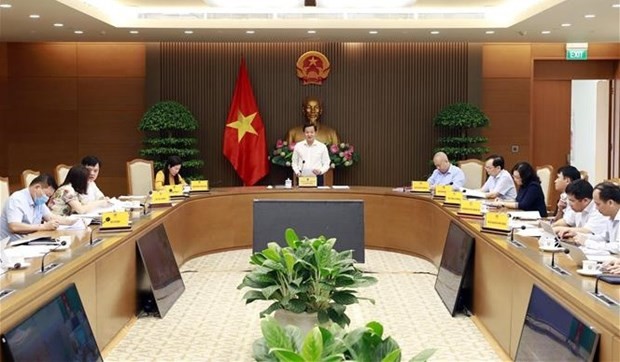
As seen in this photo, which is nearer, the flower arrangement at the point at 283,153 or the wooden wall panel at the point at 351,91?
the flower arrangement at the point at 283,153

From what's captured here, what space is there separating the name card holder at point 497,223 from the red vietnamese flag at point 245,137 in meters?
6.28

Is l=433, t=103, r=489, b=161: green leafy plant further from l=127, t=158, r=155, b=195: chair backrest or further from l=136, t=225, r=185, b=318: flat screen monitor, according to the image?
l=136, t=225, r=185, b=318: flat screen monitor

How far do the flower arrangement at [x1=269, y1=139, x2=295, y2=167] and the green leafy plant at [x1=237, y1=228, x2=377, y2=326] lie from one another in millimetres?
6973

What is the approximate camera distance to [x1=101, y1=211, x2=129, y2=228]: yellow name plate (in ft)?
16.8

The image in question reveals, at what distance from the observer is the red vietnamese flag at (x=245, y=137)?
1108cm

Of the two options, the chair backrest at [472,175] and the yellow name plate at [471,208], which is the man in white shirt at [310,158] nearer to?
the chair backrest at [472,175]

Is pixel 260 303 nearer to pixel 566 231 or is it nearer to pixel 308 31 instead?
pixel 566 231

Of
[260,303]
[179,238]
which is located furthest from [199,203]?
[260,303]

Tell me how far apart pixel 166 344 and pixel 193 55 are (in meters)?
7.06

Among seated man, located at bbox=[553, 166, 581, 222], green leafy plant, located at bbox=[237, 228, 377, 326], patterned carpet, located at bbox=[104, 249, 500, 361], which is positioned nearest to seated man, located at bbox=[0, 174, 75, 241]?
patterned carpet, located at bbox=[104, 249, 500, 361]

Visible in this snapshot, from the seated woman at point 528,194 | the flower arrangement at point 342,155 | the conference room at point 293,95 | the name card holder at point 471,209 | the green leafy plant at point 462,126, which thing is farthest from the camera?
the conference room at point 293,95

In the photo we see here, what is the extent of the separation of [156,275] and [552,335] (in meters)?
3.10

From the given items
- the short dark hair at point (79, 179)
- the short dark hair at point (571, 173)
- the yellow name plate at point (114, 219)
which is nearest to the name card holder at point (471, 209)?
the short dark hair at point (571, 173)

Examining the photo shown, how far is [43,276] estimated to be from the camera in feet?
11.6
